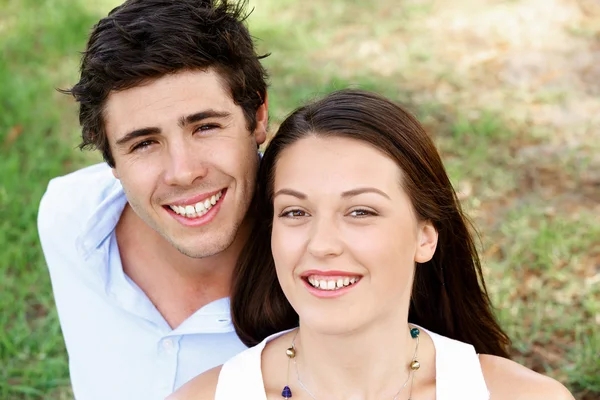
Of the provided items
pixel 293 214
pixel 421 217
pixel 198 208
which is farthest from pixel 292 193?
pixel 198 208

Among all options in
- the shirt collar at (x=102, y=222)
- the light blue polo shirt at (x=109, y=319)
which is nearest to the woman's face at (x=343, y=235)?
the light blue polo shirt at (x=109, y=319)

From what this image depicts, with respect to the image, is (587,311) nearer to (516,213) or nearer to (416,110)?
(516,213)

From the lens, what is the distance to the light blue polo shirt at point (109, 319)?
3.43 meters

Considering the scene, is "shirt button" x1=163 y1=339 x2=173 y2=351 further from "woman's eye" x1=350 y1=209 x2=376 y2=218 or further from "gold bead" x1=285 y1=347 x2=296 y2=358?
"woman's eye" x1=350 y1=209 x2=376 y2=218

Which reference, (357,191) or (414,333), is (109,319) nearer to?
(414,333)

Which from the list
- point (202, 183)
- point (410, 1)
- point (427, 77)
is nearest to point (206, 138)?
point (202, 183)

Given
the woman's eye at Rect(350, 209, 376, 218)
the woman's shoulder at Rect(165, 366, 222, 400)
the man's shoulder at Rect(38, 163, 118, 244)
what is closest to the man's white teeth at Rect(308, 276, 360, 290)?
the woman's eye at Rect(350, 209, 376, 218)

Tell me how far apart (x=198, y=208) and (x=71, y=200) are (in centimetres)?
82

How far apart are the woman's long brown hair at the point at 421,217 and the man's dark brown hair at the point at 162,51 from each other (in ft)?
1.30

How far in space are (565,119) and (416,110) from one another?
0.99m

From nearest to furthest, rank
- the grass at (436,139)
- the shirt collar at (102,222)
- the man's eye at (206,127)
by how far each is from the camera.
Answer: the man's eye at (206,127) → the shirt collar at (102,222) → the grass at (436,139)

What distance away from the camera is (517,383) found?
281 cm

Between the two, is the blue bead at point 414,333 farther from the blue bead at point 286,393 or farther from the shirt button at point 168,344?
the shirt button at point 168,344

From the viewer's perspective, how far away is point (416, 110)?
19.2 feet
